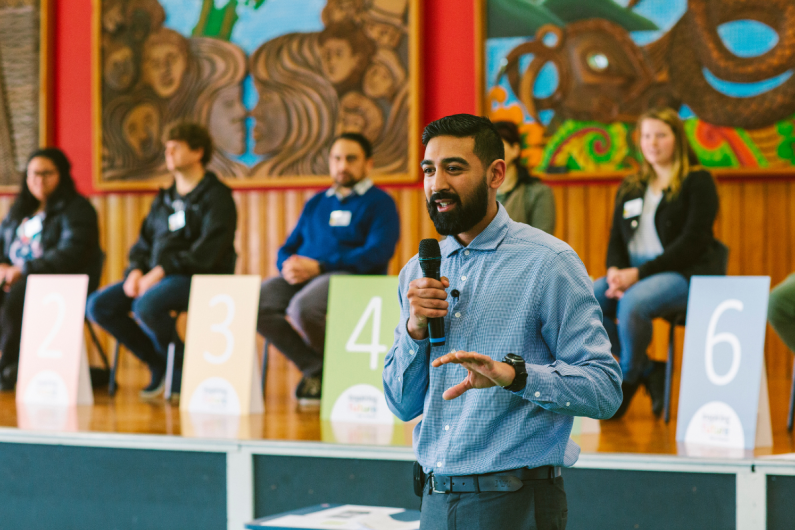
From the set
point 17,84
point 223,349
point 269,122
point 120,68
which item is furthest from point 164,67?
point 223,349

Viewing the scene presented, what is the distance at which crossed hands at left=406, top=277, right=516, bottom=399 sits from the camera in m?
1.16

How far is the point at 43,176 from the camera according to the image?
4371 millimetres

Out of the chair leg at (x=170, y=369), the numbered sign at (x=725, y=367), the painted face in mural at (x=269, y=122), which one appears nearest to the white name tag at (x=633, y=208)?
the numbered sign at (x=725, y=367)

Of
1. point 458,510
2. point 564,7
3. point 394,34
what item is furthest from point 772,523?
point 394,34

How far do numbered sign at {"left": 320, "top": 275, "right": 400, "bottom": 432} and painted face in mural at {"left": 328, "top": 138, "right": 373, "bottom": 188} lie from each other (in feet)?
2.66

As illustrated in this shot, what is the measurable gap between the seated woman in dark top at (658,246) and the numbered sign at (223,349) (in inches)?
56.6

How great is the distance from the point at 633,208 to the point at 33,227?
3151mm

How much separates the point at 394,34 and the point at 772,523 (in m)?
3.72

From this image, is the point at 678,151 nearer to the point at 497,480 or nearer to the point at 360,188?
the point at 360,188

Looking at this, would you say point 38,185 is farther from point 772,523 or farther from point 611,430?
point 772,523

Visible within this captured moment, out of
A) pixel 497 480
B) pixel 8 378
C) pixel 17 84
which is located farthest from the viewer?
pixel 17 84

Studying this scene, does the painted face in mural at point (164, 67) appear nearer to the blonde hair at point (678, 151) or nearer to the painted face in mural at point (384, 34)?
the painted face in mural at point (384, 34)

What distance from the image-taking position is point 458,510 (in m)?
1.35

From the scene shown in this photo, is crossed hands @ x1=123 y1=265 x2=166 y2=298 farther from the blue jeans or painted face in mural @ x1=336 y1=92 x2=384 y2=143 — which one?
the blue jeans
